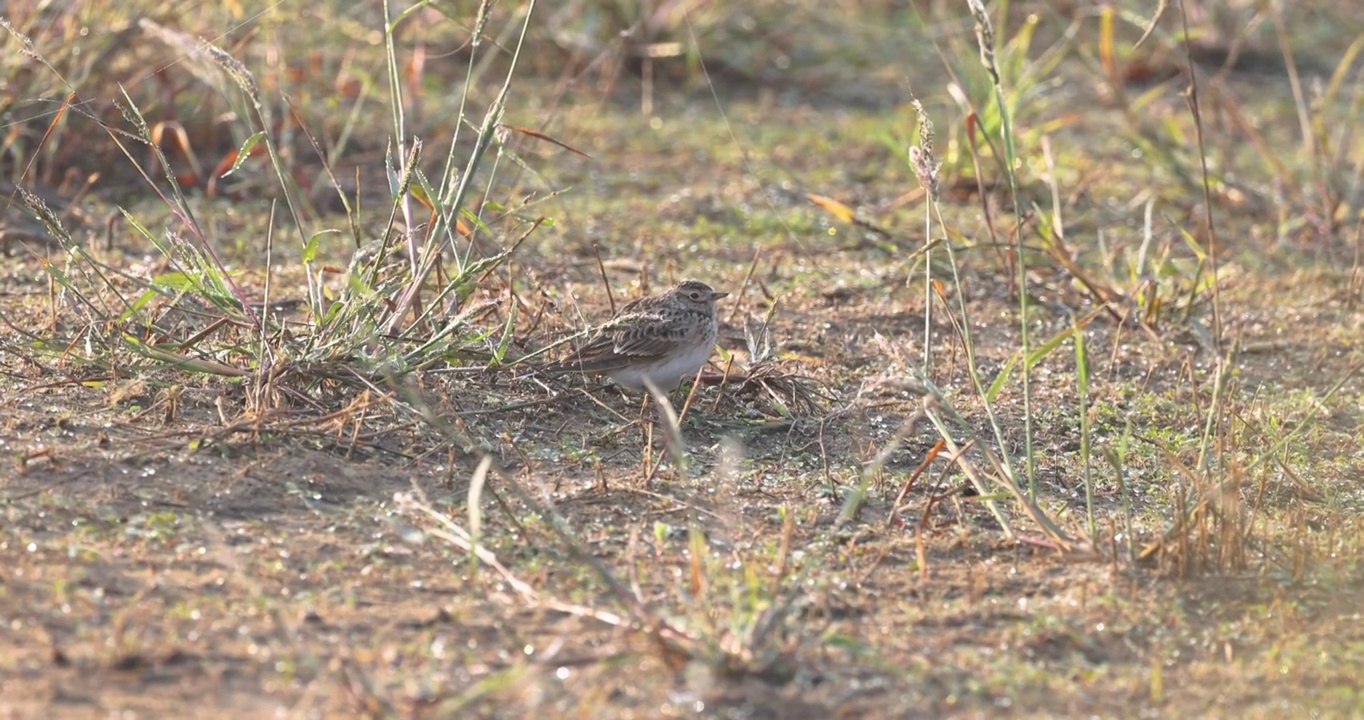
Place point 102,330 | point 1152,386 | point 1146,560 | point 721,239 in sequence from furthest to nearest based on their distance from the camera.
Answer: point 721,239
point 1152,386
point 102,330
point 1146,560

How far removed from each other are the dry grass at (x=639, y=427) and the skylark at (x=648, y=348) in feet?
0.35

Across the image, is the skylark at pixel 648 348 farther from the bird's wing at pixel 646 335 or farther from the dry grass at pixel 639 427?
the dry grass at pixel 639 427

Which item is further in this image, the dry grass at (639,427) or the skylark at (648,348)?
the skylark at (648,348)

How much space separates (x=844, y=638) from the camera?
3297 mm

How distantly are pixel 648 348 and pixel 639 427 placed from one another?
0.69 feet

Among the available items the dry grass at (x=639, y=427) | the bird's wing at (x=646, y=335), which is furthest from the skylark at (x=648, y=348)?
the dry grass at (x=639, y=427)

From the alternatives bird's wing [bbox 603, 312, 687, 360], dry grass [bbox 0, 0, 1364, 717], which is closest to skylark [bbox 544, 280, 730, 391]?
bird's wing [bbox 603, 312, 687, 360]

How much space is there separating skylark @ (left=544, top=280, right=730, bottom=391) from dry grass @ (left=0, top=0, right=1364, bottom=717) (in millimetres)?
105

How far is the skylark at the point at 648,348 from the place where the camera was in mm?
4520

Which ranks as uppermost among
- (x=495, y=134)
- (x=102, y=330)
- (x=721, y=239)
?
(x=495, y=134)

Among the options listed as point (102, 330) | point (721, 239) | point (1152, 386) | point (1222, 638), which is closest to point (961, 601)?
point (1222, 638)

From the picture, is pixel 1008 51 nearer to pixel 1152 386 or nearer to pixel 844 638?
pixel 1152 386

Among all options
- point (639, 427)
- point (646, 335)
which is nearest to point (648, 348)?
point (646, 335)

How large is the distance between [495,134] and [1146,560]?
1.76 meters
